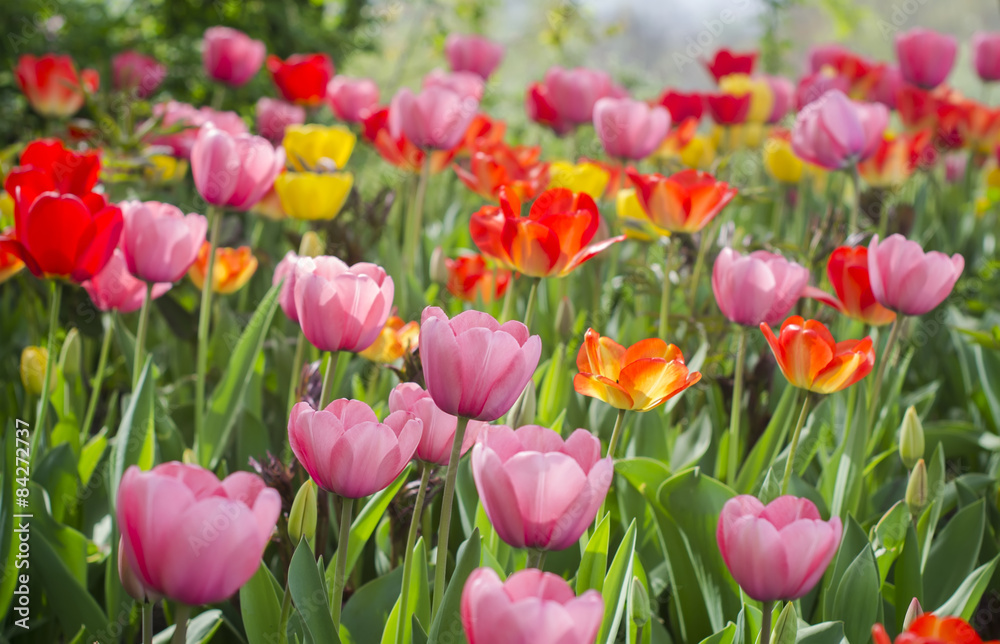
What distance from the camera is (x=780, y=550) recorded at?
2.36ft

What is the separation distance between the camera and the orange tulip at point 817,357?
3.39ft

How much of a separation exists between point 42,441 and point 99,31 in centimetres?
269

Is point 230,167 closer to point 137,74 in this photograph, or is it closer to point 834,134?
point 834,134

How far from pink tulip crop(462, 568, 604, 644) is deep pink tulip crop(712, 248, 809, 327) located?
0.75 m

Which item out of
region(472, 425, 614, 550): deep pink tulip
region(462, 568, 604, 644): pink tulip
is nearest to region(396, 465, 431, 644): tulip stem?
region(472, 425, 614, 550): deep pink tulip

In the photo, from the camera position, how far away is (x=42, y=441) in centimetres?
139

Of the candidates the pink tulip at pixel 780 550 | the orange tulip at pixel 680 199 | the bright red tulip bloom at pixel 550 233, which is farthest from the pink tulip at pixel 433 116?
the pink tulip at pixel 780 550

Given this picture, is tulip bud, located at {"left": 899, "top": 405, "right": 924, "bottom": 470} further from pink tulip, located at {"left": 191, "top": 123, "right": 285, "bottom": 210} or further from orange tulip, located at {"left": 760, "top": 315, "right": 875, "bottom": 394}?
pink tulip, located at {"left": 191, "top": 123, "right": 285, "bottom": 210}

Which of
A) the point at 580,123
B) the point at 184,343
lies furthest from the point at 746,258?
the point at 580,123

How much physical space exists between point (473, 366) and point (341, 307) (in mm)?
267

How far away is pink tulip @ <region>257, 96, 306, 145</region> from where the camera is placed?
9.33ft

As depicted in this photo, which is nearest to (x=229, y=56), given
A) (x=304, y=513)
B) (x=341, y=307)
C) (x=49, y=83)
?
(x=49, y=83)

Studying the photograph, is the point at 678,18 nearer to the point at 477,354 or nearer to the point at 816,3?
the point at 816,3

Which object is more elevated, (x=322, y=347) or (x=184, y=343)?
(x=322, y=347)
